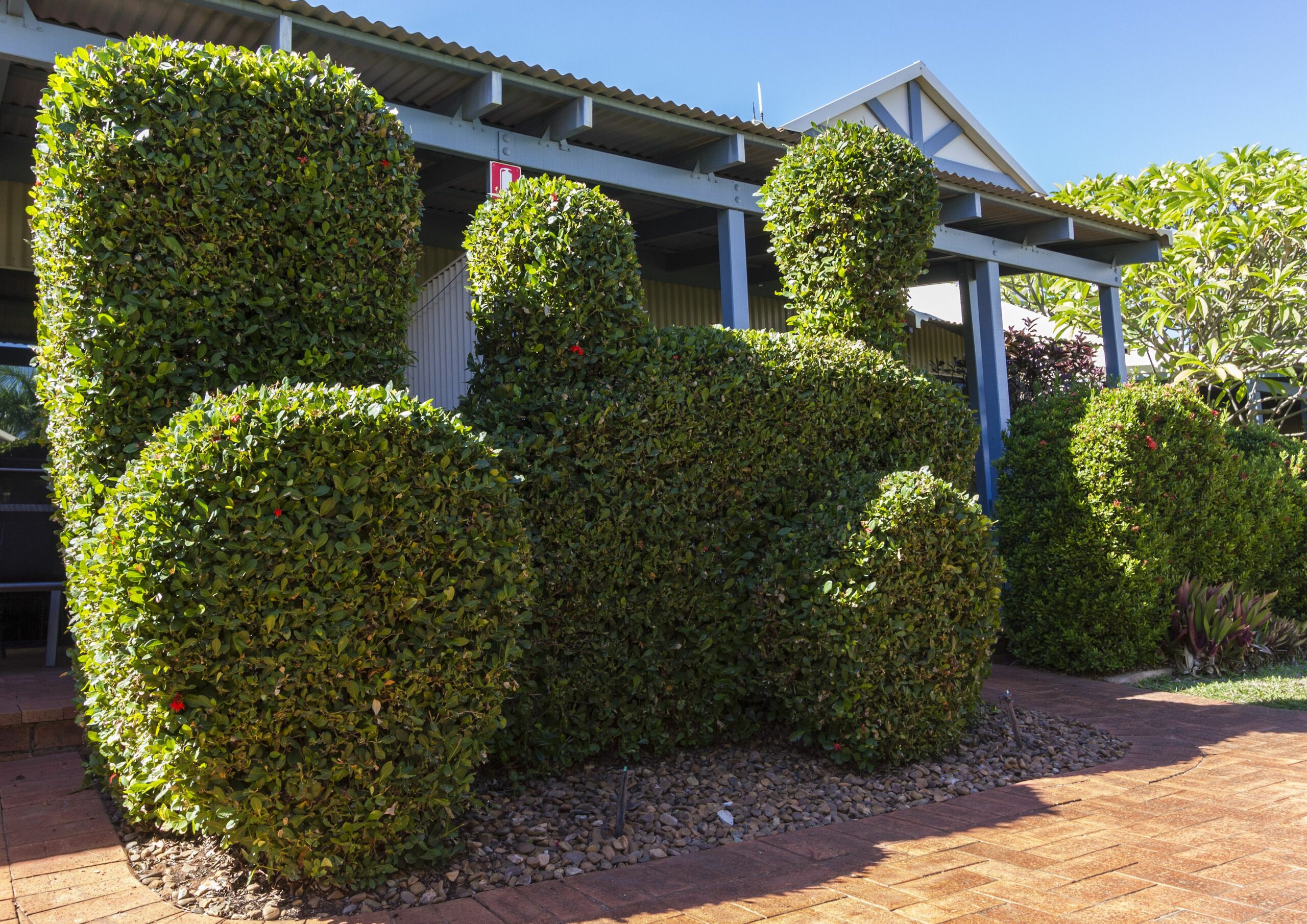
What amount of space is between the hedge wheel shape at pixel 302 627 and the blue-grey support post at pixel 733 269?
4.37 m

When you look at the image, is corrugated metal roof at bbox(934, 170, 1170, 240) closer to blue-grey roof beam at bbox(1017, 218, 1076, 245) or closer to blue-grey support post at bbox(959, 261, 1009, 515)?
blue-grey roof beam at bbox(1017, 218, 1076, 245)

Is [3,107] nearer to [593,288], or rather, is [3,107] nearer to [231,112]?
[231,112]

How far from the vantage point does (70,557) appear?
358cm

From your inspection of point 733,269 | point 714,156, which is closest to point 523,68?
point 714,156

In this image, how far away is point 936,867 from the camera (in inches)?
129

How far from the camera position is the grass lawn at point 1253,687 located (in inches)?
249

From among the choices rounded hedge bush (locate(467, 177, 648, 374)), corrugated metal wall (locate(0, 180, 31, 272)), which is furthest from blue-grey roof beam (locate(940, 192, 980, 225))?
corrugated metal wall (locate(0, 180, 31, 272))

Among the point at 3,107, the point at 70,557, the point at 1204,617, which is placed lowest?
the point at 1204,617

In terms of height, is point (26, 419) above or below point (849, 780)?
above

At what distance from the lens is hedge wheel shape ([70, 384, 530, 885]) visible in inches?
114

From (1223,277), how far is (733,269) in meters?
9.19


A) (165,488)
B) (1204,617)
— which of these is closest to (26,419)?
(165,488)

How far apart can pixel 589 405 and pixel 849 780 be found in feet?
7.23

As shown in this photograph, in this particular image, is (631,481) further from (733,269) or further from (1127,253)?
(1127,253)
